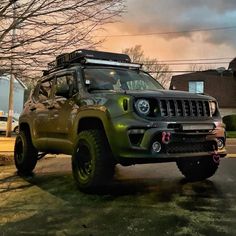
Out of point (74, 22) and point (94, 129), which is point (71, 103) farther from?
point (74, 22)

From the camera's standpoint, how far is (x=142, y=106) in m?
6.28

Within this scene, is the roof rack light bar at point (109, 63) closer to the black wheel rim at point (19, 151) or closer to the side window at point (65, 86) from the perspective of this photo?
the side window at point (65, 86)

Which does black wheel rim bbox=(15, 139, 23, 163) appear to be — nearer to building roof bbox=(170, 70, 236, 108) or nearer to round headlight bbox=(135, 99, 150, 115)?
round headlight bbox=(135, 99, 150, 115)

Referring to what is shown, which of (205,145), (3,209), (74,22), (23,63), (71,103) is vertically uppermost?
(74,22)

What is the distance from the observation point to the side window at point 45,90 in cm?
881

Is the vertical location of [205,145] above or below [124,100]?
below

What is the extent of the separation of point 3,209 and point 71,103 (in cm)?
223

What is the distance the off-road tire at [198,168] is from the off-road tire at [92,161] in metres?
1.66

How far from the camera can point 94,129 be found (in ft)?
22.6

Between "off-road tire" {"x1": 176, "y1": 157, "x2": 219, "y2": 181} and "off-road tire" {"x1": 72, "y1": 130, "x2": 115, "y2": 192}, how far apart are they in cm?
166

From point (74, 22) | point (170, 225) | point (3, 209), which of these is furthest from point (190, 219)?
point (74, 22)

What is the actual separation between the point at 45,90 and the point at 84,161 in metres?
2.59

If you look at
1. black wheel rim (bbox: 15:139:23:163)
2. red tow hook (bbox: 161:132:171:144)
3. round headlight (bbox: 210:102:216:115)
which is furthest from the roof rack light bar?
black wheel rim (bbox: 15:139:23:163)

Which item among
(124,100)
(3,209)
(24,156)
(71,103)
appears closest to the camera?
(3,209)
